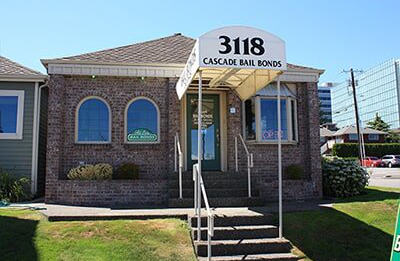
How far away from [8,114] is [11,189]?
2520 mm

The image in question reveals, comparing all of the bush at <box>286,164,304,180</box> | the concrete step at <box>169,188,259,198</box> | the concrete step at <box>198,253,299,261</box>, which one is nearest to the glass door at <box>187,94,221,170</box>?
the concrete step at <box>169,188,259,198</box>

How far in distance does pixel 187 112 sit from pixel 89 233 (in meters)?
5.46

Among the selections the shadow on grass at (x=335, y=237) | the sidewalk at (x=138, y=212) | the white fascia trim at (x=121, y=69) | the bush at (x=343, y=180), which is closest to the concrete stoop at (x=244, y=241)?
the sidewalk at (x=138, y=212)

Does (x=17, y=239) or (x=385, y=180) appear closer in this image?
(x=17, y=239)

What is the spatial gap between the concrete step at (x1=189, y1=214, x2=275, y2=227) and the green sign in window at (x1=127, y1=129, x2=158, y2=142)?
428 centimetres

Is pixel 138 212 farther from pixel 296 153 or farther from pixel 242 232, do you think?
pixel 296 153

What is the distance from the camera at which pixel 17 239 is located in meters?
6.65

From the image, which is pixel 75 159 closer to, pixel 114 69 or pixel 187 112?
pixel 114 69

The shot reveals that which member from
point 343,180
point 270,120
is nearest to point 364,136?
point 343,180

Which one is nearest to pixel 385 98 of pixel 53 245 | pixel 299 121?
pixel 299 121

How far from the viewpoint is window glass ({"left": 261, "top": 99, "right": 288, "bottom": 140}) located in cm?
1162

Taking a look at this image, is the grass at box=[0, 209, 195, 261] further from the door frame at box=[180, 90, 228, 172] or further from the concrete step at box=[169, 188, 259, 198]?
the door frame at box=[180, 90, 228, 172]

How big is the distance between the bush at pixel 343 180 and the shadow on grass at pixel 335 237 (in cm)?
307

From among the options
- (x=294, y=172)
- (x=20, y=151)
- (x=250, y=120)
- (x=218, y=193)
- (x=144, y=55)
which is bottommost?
(x=218, y=193)
